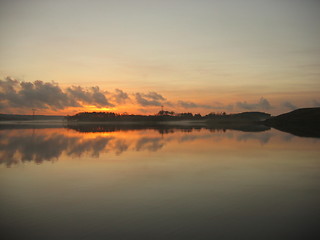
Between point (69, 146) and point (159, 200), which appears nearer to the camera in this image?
point (159, 200)

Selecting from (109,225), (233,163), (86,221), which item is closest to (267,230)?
(109,225)

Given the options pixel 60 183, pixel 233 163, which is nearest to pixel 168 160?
pixel 233 163

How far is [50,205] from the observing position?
29.5 ft

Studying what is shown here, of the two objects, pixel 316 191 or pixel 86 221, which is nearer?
pixel 86 221

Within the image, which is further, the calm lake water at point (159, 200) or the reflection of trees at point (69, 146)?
the reflection of trees at point (69, 146)

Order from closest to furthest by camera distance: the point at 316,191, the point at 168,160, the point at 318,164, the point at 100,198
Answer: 1. the point at 100,198
2. the point at 316,191
3. the point at 318,164
4. the point at 168,160

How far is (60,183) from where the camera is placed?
39.5 feet

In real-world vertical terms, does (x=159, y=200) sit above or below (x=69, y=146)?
above

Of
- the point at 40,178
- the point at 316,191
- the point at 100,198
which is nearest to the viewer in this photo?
the point at 100,198

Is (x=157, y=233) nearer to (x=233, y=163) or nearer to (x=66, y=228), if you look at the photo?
(x=66, y=228)

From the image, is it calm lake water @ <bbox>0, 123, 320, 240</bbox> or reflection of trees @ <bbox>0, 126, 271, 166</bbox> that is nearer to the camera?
calm lake water @ <bbox>0, 123, 320, 240</bbox>

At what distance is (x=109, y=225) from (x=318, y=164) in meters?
15.4

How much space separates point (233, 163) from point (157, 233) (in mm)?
11505

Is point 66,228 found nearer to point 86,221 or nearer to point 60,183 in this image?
point 86,221
